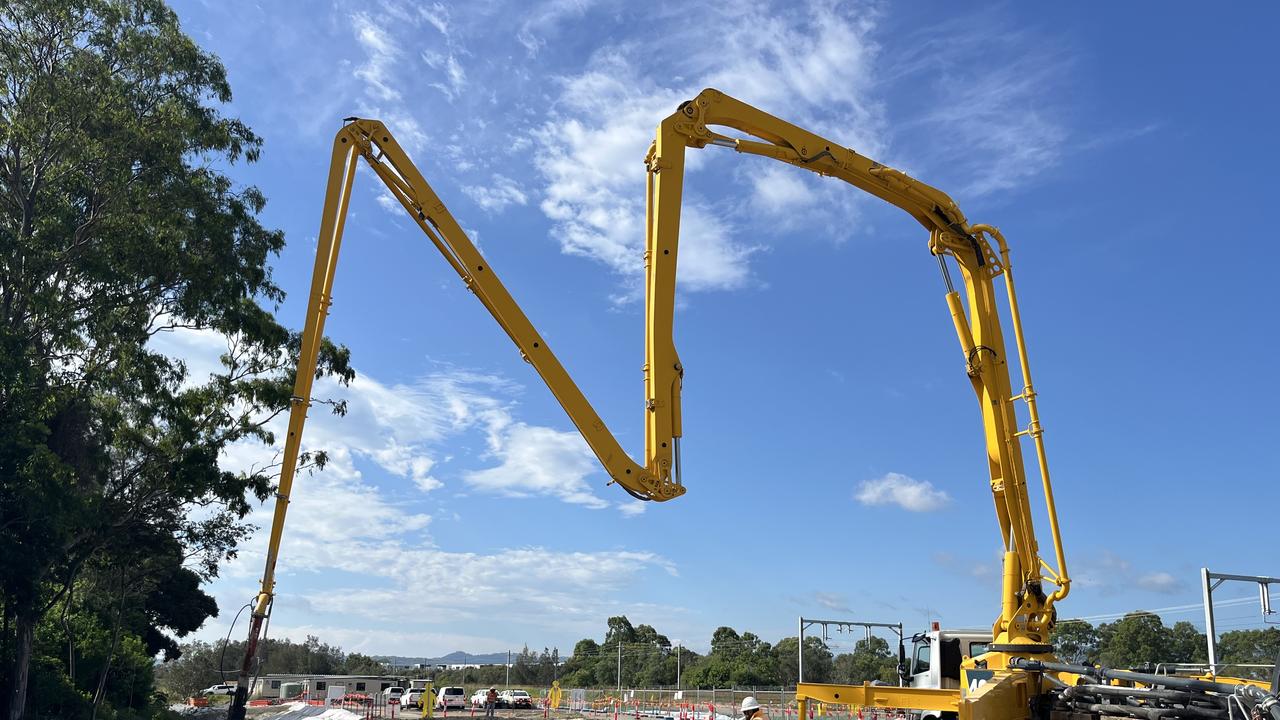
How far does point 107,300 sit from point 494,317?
58.1 feet

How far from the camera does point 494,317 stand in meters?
13.8

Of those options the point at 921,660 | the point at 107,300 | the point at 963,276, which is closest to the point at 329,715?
the point at 107,300

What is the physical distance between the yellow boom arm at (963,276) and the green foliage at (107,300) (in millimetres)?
16697

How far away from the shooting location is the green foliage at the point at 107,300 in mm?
23656

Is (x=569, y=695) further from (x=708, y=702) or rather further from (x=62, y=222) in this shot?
(x=62, y=222)

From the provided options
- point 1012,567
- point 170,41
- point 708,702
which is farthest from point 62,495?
point 708,702

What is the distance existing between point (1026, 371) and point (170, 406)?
24.5 meters

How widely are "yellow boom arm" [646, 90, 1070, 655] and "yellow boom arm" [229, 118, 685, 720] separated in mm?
424

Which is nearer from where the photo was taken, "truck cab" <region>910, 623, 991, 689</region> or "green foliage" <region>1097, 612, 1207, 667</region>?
"truck cab" <region>910, 623, 991, 689</region>

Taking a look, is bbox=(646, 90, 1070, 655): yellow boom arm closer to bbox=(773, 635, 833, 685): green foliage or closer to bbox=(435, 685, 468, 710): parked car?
bbox=(773, 635, 833, 685): green foliage

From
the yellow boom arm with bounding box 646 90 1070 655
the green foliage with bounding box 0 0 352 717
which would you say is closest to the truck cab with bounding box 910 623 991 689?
the yellow boom arm with bounding box 646 90 1070 655

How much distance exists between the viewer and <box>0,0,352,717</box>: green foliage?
23656 mm

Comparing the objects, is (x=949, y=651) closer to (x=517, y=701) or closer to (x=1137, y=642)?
(x=1137, y=642)

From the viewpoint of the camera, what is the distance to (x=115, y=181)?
2573 cm
